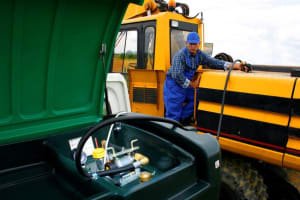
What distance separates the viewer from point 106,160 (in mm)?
1462

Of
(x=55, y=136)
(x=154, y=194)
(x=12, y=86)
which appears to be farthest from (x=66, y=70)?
(x=154, y=194)

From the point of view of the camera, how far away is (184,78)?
9.95 feet

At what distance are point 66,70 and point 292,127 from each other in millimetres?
1849

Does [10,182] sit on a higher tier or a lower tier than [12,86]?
lower

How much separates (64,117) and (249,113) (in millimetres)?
1643

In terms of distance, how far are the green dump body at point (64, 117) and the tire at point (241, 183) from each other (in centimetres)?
110

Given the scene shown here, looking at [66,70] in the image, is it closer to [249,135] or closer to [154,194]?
[154,194]

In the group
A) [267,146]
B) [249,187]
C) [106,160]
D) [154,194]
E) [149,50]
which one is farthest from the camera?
[149,50]

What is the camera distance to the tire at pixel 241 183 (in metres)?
2.45

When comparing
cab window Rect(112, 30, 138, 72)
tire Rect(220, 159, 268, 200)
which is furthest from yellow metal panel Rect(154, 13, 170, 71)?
tire Rect(220, 159, 268, 200)

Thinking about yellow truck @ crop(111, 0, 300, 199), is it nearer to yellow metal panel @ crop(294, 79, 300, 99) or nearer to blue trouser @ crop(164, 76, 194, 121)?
yellow metal panel @ crop(294, 79, 300, 99)

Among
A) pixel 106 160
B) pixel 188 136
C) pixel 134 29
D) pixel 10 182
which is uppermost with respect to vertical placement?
pixel 134 29

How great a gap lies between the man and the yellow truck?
192 mm

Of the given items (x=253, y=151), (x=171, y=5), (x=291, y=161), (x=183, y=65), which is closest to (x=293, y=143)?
(x=291, y=161)
